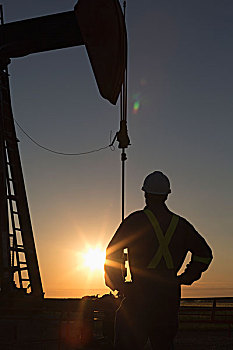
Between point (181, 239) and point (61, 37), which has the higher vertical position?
point (61, 37)

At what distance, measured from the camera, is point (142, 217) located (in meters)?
3.93

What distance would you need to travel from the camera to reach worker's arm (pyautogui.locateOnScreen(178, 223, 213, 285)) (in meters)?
4.06

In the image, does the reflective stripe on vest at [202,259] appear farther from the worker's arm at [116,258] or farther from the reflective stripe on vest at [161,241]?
the worker's arm at [116,258]

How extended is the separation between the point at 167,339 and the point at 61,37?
315 inches

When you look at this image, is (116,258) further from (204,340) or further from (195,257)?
(204,340)

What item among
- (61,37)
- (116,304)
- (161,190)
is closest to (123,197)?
(116,304)

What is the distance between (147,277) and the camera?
3.91m

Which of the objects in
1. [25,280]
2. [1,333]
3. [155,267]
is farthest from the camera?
[25,280]

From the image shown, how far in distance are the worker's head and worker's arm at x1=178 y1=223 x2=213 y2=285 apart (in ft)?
0.94

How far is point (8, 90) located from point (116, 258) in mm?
9173

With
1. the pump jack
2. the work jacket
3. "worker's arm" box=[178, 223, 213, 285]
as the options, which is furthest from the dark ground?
the work jacket

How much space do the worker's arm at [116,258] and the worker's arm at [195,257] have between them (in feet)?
1.55

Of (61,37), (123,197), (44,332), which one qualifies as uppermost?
(61,37)

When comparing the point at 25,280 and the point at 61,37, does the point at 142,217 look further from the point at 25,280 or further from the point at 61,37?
the point at 25,280
